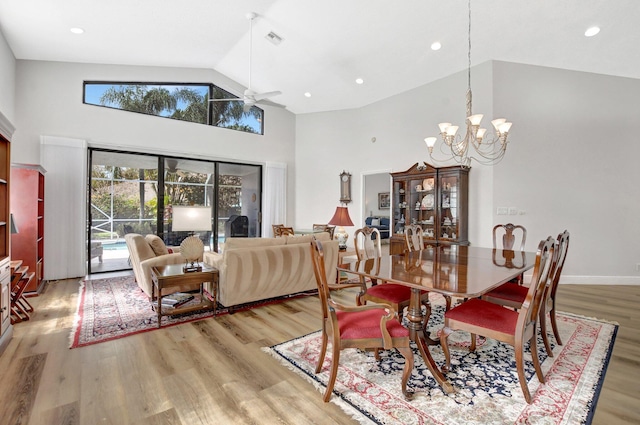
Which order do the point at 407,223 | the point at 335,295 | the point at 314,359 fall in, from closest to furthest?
the point at 314,359, the point at 335,295, the point at 407,223

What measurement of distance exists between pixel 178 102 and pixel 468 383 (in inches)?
258

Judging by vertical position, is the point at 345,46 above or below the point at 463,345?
above

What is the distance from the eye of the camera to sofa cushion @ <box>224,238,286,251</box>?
3404 mm

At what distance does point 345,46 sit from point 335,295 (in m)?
3.82

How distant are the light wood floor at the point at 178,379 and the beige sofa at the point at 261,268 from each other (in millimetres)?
368

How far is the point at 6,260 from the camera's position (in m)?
2.61

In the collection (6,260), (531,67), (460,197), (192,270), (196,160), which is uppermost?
(531,67)

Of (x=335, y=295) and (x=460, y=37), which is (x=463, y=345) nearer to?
(x=335, y=295)

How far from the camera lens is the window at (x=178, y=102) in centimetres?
548

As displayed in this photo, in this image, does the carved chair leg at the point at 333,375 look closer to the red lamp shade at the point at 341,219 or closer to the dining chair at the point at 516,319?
the dining chair at the point at 516,319

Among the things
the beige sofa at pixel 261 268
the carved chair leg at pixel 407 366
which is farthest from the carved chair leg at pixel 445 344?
the beige sofa at pixel 261 268

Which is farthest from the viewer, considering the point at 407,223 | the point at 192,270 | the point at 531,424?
the point at 407,223

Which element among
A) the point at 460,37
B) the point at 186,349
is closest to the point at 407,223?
the point at 460,37

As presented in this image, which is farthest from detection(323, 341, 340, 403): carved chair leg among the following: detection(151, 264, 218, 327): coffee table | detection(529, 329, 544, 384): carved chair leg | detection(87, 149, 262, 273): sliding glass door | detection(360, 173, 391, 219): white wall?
detection(360, 173, 391, 219): white wall
